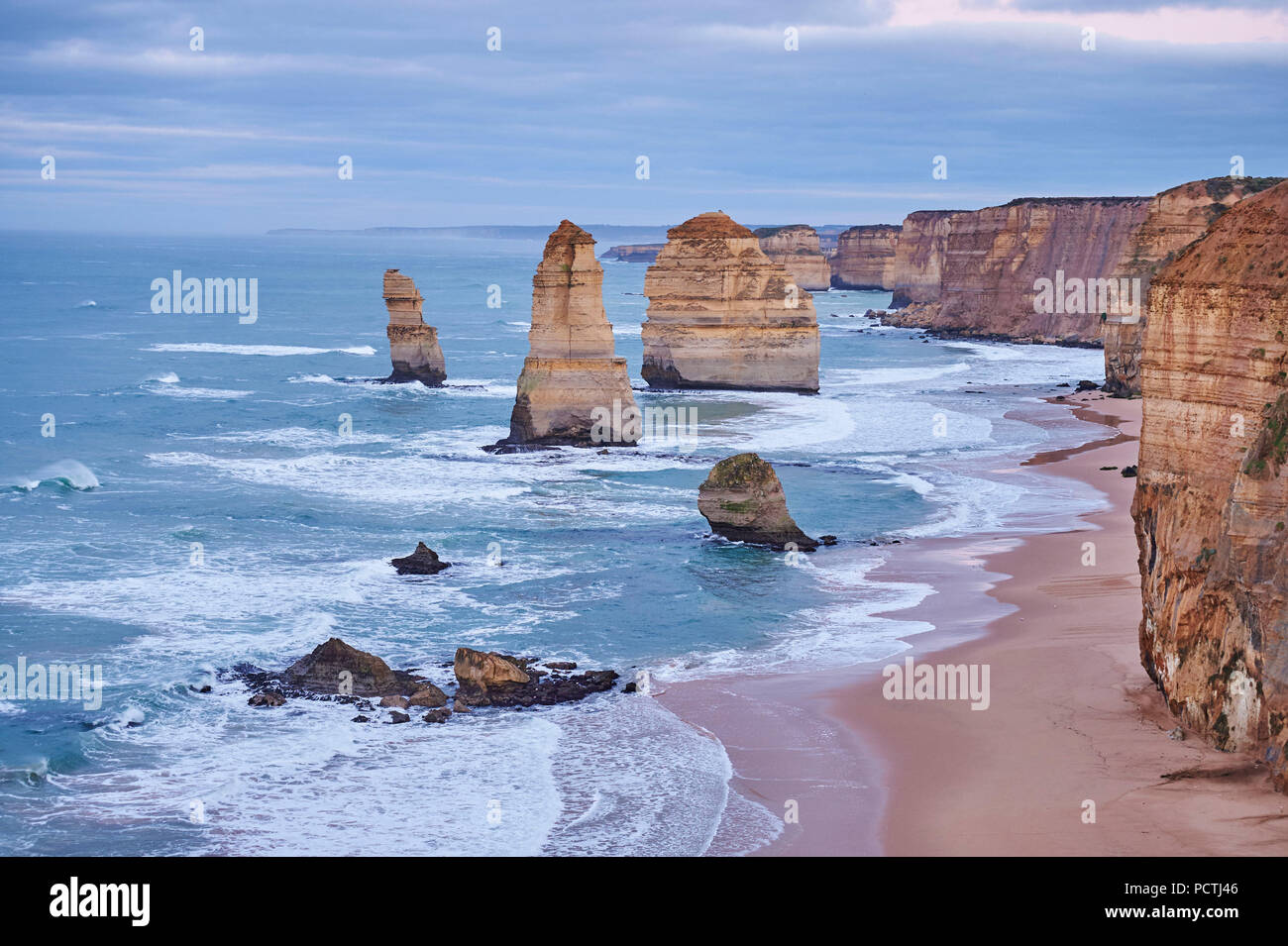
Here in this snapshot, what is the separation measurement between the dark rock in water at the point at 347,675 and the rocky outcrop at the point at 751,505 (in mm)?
11361

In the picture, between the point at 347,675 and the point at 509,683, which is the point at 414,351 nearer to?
the point at 347,675

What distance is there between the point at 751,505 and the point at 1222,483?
14.1m

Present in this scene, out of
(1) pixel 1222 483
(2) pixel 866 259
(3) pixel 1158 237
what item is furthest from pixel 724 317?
(2) pixel 866 259

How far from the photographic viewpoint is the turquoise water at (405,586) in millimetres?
15492

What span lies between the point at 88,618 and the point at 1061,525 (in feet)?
71.3

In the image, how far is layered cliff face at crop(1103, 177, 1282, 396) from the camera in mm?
55219

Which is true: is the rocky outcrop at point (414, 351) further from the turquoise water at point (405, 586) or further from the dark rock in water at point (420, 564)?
the dark rock in water at point (420, 564)

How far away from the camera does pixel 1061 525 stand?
3170 cm

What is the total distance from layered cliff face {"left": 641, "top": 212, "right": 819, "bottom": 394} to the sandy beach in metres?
35.2

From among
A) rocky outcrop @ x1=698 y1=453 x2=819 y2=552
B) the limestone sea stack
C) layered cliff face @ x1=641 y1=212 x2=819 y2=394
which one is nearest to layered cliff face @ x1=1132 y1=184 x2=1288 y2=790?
rocky outcrop @ x1=698 y1=453 x2=819 y2=552

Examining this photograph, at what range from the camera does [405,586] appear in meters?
26.2

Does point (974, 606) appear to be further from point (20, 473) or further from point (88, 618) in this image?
point (20, 473)

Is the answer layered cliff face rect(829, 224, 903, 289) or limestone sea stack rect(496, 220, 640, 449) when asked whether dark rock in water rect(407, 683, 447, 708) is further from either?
layered cliff face rect(829, 224, 903, 289)
